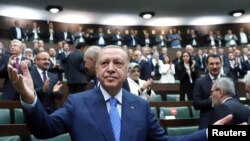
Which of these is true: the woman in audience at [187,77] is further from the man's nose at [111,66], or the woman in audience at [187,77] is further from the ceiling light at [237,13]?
the ceiling light at [237,13]

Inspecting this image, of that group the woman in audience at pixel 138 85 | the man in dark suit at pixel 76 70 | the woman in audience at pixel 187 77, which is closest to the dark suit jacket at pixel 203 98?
the woman in audience at pixel 138 85

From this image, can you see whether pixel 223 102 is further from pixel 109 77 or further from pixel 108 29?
pixel 108 29

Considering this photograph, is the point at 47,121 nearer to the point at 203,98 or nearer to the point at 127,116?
the point at 127,116

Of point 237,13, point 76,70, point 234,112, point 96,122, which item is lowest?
point 234,112

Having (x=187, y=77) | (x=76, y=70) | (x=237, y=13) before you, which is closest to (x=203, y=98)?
(x=187, y=77)

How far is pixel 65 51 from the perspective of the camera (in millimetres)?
9000

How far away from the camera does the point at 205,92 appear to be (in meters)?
3.59

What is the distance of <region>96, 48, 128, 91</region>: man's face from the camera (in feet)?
5.55

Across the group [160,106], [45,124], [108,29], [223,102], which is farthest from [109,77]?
[108,29]

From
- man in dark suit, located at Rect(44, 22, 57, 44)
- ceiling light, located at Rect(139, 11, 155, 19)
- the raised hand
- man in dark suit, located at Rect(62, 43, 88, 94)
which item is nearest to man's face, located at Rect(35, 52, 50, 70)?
man in dark suit, located at Rect(62, 43, 88, 94)

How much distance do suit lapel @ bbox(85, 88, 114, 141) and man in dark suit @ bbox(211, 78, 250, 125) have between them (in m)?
1.19

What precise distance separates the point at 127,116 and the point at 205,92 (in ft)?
6.75

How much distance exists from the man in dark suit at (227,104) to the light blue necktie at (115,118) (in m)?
1.14

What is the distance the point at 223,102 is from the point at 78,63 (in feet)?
10.9
